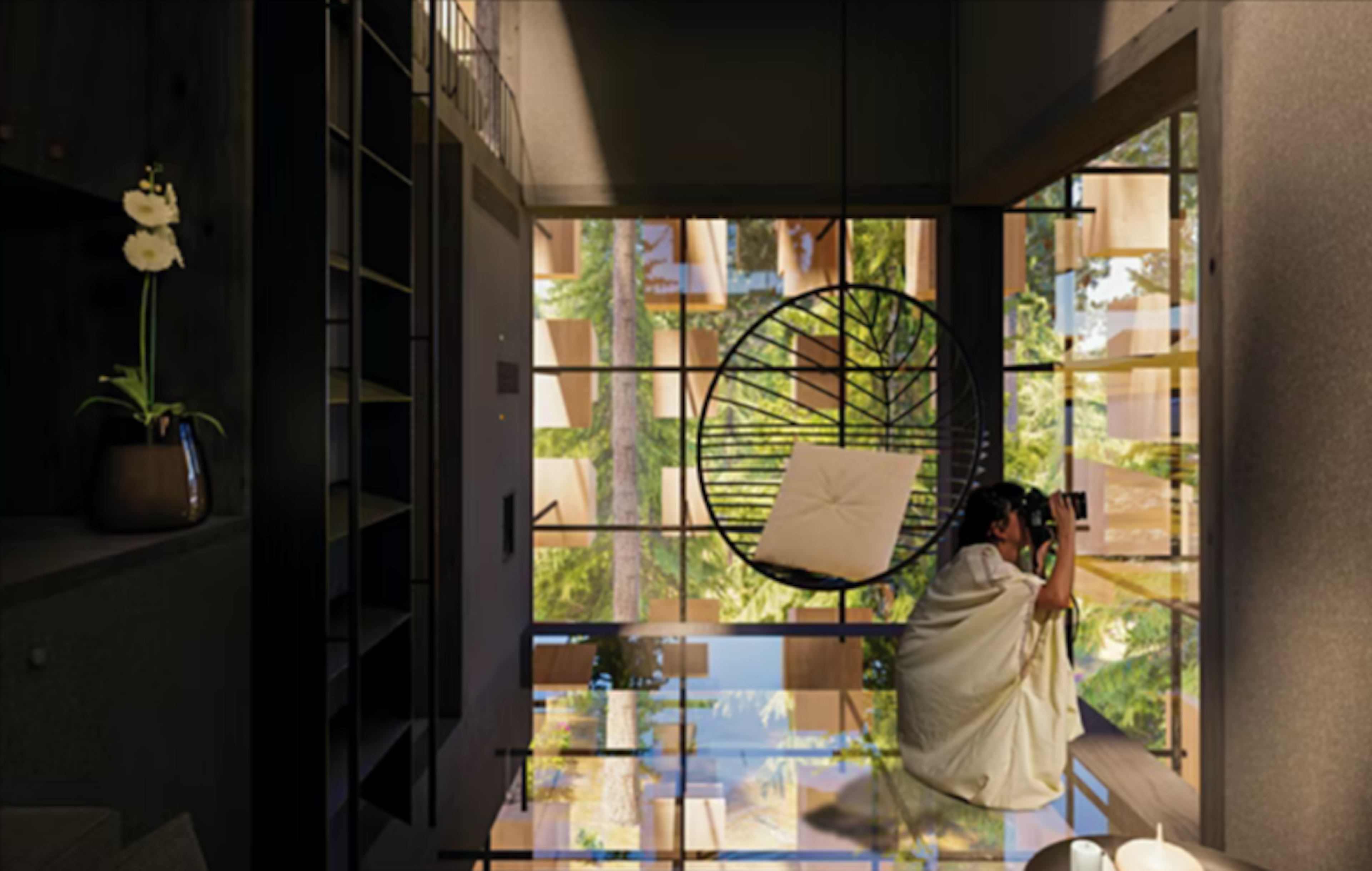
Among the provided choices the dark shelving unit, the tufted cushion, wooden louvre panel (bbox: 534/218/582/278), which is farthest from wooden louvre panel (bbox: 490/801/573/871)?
wooden louvre panel (bbox: 534/218/582/278)

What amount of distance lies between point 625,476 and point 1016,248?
9.63ft

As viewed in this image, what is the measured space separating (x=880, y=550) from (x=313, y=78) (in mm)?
2165

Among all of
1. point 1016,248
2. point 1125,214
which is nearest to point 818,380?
point 1016,248

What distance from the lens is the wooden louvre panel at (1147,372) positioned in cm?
543

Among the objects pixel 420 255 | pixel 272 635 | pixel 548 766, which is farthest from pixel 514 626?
pixel 272 635

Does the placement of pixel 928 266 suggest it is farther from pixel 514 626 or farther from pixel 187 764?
pixel 187 764

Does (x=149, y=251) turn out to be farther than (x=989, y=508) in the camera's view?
No

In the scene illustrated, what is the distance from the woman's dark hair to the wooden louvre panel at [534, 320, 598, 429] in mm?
2581

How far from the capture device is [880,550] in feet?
10.4

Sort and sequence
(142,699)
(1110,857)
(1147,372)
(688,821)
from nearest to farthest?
(1110,857) < (142,699) < (688,821) < (1147,372)

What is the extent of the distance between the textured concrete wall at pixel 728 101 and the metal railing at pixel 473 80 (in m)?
0.17

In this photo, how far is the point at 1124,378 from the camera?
5633 millimetres

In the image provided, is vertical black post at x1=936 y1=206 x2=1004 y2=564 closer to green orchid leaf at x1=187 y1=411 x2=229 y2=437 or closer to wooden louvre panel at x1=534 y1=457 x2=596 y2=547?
wooden louvre panel at x1=534 y1=457 x2=596 y2=547

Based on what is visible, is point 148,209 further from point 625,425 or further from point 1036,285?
point 1036,285
